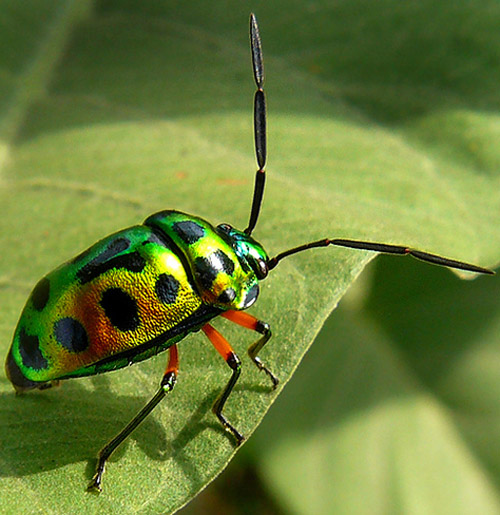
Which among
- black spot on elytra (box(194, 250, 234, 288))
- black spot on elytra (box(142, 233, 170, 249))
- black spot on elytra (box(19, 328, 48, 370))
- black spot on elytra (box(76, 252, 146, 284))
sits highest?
black spot on elytra (box(142, 233, 170, 249))

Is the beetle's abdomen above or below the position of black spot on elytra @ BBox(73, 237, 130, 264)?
below

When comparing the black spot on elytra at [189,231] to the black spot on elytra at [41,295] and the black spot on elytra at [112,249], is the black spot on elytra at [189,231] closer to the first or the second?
the black spot on elytra at [112,249]

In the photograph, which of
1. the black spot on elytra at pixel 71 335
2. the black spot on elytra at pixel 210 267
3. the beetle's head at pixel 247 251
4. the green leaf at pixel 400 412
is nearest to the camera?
the black spot on elytra at pixel 71 335

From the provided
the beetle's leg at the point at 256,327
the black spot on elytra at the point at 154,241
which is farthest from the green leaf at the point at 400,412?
the black spot on elytra at the point at 154,241

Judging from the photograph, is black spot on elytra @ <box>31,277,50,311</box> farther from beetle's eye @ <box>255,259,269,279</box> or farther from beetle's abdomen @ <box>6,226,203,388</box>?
beetle's eye @ <box>255,259,269,279</box>

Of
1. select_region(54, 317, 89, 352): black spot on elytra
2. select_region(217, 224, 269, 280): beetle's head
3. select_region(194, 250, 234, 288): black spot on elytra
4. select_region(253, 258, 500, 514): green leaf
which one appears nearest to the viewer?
select_region(54, 317, 89, 352): black spot on elytra

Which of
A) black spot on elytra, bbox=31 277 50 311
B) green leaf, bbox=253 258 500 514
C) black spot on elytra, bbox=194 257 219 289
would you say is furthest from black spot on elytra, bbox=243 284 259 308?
green leaf, bbox=253 258 500 514

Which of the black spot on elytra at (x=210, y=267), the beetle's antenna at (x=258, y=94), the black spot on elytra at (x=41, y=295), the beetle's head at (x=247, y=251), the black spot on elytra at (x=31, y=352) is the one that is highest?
the beetle's antenna at (x=258, y=94)

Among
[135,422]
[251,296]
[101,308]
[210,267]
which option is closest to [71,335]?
[101,308]
